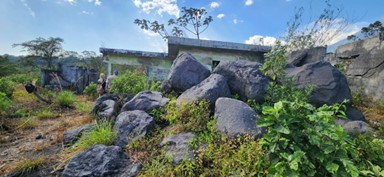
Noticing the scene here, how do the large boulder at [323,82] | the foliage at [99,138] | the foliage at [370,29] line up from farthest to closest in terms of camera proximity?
the foliage at [370,29]
the large boulder at [323,82]
the foliage at [99,138]

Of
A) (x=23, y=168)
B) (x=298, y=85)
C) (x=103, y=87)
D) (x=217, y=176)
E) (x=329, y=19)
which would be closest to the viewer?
(x=217, y=176)

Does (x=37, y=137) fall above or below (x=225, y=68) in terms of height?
below

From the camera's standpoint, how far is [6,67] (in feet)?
70.5

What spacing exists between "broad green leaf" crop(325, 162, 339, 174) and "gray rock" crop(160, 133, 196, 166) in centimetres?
Result: 149

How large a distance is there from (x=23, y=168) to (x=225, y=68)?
3602 millimetres

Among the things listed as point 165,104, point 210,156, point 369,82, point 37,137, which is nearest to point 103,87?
point 37,137

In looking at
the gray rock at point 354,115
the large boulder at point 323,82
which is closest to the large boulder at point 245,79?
the large boulder at point 323,82

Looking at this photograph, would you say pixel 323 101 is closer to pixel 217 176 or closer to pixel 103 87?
pixel 217 176

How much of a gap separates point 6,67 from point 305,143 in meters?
26.8

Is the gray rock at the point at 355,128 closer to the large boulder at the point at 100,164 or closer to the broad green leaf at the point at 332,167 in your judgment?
the broad green leaf at the point at 332,167

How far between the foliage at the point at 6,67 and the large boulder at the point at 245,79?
23.7 m

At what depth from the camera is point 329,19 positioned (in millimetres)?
12797

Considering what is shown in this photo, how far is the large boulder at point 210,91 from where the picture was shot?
3924 millimetres

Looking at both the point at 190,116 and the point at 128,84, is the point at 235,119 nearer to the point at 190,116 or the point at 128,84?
the point at 190,116
